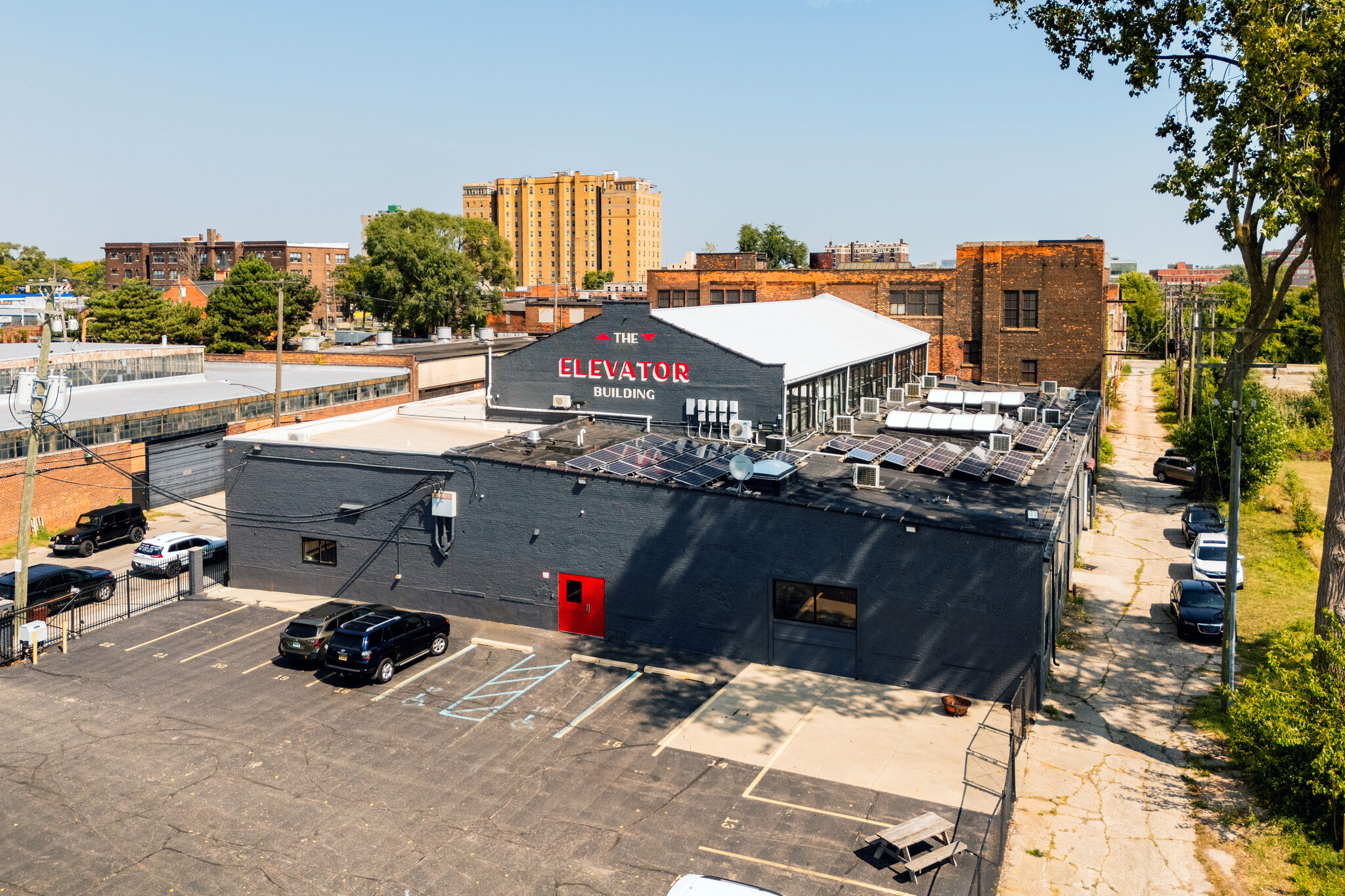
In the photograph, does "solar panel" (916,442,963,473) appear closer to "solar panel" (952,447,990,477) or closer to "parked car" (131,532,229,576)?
"solar panel" (952,447,990,477)

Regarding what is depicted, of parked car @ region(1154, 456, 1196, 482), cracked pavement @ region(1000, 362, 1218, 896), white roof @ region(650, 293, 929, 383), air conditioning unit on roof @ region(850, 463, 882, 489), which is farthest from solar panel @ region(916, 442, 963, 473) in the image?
parked car @ region(1154, 456, 1196, 482)

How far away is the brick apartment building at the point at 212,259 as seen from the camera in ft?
541

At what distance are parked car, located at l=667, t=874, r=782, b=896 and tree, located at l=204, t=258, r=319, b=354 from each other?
77465 mm

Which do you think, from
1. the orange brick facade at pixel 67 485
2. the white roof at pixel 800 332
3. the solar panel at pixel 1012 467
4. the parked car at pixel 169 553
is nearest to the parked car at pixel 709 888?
the solar panel at pixel 1012 467

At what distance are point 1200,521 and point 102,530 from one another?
145 ft

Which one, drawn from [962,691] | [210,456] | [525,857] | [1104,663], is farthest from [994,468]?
[210,456]

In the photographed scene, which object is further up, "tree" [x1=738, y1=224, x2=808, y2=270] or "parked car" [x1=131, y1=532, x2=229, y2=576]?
"tree" [x1=738, y1=224, x2=808, y2=270]

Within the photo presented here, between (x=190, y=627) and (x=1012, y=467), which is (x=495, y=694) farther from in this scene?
(x=1012, y=467)

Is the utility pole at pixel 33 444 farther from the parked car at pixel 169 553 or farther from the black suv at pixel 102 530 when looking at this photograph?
the black suv at pixel 102 530

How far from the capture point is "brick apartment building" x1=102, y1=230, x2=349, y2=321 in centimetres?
16500

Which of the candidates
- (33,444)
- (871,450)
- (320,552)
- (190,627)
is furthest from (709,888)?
(33,444)

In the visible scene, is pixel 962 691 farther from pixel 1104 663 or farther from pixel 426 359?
pixel 426 359

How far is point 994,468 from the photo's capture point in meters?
28.0

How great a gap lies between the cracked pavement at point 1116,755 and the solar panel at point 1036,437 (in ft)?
16.5
